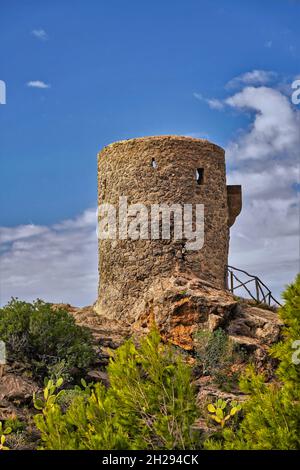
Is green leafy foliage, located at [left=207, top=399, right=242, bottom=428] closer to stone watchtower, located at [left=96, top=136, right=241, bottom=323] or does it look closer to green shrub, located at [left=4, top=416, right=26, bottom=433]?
green shrub, located at [left=4, top=416, right=26, bottom=433]

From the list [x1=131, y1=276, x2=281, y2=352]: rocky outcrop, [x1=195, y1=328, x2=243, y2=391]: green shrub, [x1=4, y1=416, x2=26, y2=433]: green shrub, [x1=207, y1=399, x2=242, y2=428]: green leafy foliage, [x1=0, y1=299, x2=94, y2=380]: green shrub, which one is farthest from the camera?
[x1=131, y1=276, x2=281, y2=352]: rocky outcrop

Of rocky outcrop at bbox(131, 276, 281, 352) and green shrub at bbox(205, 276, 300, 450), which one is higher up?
rocky outcrop at bbox(131, 276, 281, 352)

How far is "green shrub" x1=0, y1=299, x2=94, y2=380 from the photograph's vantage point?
18.5m

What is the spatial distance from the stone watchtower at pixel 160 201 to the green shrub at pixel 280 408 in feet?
28.9

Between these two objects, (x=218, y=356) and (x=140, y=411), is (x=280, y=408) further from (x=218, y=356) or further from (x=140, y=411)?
(x=218, y=356)

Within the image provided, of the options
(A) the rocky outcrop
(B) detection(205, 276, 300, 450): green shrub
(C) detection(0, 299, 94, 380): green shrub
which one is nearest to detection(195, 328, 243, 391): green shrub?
(A) the rocky outcrop

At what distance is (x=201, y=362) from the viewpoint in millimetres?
19797

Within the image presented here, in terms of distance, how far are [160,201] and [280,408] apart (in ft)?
34.6

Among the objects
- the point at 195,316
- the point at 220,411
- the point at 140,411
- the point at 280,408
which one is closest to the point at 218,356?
the point at 195,316

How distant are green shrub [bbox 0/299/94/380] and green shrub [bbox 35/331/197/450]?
5.37 m

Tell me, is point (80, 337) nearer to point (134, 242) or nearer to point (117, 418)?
point (134, 242)
